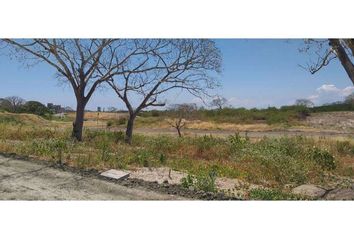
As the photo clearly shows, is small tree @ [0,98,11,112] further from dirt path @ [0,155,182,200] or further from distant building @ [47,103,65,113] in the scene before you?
dirt path @ [0,155,182,200]

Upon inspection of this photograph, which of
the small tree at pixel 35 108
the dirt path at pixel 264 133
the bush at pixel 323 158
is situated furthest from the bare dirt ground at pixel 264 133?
the small tree at pixel 35 108

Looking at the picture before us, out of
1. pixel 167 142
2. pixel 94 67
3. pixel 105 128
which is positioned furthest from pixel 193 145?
pixel 94 67

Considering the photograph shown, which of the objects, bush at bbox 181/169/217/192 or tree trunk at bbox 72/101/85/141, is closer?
bush at bbox 181/169/217/192

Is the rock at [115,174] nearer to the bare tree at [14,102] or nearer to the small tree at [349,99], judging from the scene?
the bare tree at [14,102]

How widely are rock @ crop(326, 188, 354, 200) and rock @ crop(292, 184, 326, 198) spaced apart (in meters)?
0.09

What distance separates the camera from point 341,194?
6043mm

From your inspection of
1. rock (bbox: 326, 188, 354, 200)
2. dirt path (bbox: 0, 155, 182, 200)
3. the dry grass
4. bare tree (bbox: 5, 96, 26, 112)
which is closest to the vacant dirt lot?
rock (bbox: 326, 188, 354, 200)

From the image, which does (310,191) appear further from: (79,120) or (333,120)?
(79,120)

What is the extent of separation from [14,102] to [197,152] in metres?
2.91

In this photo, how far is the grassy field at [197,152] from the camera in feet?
21.5

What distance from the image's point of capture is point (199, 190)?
580cm

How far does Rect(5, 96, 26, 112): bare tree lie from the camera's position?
6.47m

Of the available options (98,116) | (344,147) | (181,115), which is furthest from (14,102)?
(344,147)

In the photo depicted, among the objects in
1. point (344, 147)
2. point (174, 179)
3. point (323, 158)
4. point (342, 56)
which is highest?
point (342, 56)
